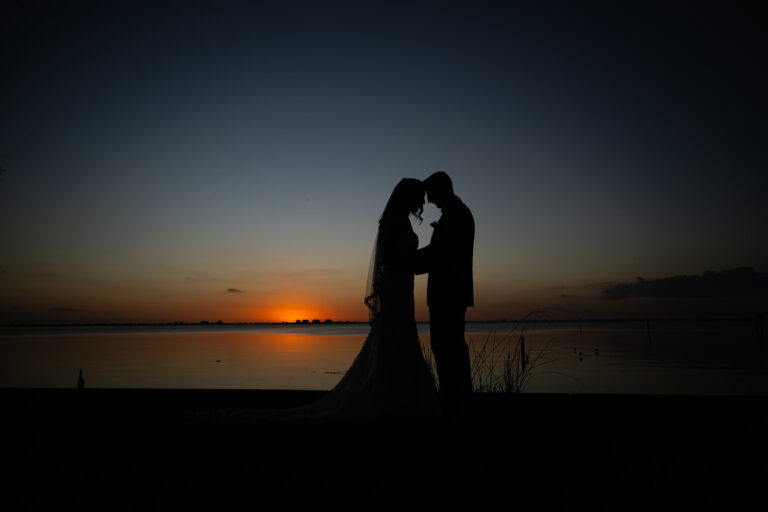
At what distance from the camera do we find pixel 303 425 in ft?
15.6

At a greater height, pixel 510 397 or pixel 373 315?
pixel 373 315

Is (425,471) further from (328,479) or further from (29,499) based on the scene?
(29,499)

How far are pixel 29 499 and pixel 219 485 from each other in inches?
44.1

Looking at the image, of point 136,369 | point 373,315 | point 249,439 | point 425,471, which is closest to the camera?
point 425,471

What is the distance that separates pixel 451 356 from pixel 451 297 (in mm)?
565

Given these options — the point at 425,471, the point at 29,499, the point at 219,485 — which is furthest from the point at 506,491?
the point at 29,499

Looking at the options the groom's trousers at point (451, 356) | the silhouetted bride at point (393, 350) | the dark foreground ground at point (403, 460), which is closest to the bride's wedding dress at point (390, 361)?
the silhouetted bride at point (393, 350)

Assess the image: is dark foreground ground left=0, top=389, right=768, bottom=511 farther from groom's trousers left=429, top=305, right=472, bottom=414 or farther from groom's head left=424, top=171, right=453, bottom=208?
groom's head left=424, top=171, right=453, bottom=208

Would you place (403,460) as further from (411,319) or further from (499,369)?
(499,369)

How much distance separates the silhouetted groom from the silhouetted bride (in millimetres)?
383

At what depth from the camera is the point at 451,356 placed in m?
4.55

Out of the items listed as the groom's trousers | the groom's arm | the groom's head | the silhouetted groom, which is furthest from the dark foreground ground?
the groom's head

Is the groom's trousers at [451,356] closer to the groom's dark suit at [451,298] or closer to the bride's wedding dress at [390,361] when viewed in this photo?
the groom's dark suit at [451,298]

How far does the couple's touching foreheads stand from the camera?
4.57m
